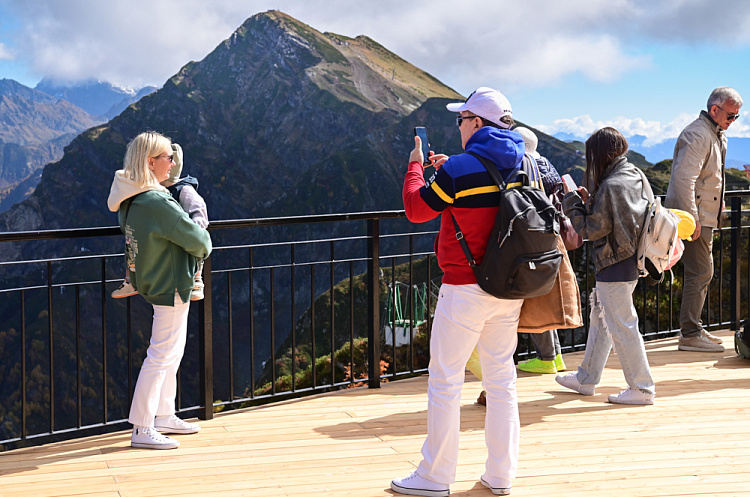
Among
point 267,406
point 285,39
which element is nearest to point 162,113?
point 285,39

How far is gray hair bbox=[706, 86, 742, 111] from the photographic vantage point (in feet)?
16.2

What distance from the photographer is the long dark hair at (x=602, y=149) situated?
379 centimetres

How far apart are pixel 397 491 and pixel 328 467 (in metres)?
Answer: 0.45

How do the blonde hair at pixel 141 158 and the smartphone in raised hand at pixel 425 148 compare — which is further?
the blonde hair at pixel 141 158

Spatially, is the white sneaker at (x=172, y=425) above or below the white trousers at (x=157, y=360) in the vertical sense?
below

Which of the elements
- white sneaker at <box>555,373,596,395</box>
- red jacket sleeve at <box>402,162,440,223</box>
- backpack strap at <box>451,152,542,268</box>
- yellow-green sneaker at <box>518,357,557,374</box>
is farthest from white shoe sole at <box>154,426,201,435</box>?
yellow-green sneaker at <box>518,357,557,374</box>

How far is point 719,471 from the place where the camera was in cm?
296

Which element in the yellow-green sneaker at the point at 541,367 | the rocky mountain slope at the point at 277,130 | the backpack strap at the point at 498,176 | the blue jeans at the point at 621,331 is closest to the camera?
the backpack strap at the point at 498,176

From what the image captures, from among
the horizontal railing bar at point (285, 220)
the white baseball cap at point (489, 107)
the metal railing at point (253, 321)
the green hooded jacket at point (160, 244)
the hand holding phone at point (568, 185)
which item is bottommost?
the metal railing at point (253, 321)

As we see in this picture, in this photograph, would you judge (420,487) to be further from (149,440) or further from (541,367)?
(541,367)

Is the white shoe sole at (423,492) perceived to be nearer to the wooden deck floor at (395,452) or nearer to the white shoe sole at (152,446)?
the wooden deck floor at (395,452)

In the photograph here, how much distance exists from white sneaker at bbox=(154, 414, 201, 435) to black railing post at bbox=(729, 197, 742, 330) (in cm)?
454

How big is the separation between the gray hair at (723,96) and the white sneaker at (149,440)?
166 inches

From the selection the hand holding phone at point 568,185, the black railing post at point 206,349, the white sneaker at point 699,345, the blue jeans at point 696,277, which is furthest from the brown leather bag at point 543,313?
the white sneaker at point 699,345
